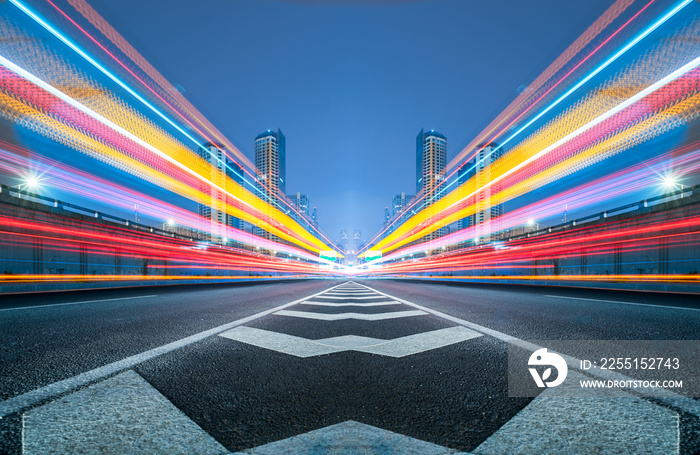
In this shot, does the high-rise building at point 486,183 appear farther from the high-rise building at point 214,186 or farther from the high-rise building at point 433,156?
the high-rise building at point 433,156

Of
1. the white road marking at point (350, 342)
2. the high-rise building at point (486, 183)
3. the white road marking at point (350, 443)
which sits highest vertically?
the high-rise building at point (486, 183)

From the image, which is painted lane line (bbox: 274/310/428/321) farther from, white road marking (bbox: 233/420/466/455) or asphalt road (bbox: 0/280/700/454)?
white road marking (bbox: 233/420/466/455)

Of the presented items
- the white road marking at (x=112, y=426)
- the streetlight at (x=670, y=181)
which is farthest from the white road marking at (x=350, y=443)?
the streetlight at (x=670, y=181)

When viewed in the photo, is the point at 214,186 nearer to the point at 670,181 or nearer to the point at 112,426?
the point at 112,426

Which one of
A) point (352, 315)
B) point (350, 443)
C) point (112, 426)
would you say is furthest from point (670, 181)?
point (112, 426)

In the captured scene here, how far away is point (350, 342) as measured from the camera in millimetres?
3354

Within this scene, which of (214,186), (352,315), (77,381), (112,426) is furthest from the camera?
(214,186)

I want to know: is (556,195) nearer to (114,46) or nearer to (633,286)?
(633,286)

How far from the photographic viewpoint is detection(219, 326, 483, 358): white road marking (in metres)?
2.96

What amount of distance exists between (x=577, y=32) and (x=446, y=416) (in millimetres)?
29923

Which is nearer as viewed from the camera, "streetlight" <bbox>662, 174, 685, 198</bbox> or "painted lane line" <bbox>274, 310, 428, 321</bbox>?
"painted lane line" <bbox>274, 310, 428, 321</bbox>

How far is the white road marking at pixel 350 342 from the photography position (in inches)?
117

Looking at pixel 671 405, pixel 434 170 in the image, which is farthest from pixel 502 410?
pixel 434 170

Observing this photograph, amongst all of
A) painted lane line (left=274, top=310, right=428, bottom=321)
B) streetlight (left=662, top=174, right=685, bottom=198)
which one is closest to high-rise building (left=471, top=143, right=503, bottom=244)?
streetlight (left=662, top=174, right=685, bottom=198)
